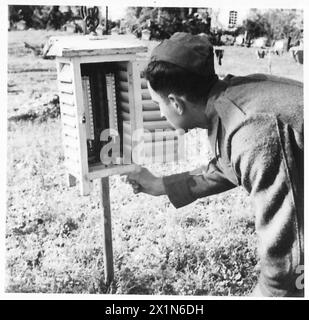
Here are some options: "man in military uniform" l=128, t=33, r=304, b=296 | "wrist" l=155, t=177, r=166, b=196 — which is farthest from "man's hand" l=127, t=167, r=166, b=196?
"man in military uniform" l=128, t=33, r=304, b=296

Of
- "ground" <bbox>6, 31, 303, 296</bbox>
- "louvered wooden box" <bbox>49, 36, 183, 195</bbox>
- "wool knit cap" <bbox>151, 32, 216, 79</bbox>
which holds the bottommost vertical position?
"ground" <bbox>6, 31, 303, 296</bbox>

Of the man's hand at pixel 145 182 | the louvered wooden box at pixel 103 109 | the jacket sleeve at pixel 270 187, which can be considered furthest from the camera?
the man's hand at pixel 145 182

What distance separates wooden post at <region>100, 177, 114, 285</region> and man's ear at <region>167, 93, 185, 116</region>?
0.50m

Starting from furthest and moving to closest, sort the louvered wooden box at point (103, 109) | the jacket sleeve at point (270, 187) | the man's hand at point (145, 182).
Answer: the man's hand at point (145, 182) < the louvered wooden box at point (103, 109) < the jacket sleeve at point (270, 187)

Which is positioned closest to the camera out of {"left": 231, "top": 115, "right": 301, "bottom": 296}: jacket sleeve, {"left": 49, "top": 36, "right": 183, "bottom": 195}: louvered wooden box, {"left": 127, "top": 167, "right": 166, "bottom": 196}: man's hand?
{"left": 231, "top": 115, "right": 301, "bottom": 296}: jacket sleeve

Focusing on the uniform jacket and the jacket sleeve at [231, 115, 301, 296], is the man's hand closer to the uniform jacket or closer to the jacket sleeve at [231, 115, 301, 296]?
the uniform jacket

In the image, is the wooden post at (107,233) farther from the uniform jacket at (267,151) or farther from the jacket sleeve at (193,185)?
the uniform jacket at (267,151)

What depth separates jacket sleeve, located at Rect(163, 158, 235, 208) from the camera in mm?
2381

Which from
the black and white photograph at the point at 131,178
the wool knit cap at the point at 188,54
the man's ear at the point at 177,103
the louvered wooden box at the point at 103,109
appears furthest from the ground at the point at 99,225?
the wool knit cap at the point at 188,54

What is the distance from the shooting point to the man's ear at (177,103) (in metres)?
2.09

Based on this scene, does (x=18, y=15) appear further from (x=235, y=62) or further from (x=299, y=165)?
(x=299, y=165)

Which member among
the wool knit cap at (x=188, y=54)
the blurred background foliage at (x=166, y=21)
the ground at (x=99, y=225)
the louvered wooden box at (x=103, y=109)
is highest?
the blurred background foliage at (x=166, y=21)

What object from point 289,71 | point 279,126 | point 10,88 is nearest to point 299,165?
point 279,126
